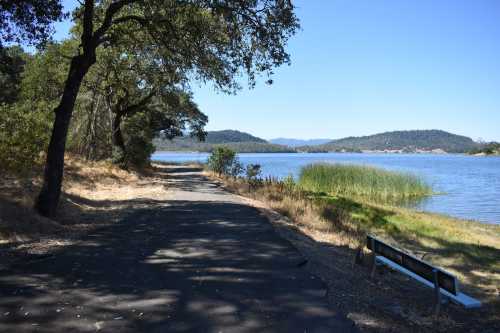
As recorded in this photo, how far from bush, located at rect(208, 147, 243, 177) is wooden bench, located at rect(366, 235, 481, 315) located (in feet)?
82.0

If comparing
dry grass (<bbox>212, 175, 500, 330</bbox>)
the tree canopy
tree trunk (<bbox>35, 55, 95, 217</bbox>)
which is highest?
the tree canopy

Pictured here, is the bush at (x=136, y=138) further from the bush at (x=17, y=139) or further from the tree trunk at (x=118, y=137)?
the bush at (x=17, y=139)

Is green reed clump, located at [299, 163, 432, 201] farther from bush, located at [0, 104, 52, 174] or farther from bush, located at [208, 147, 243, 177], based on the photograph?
bush, located at [0, 104, 52, 174]

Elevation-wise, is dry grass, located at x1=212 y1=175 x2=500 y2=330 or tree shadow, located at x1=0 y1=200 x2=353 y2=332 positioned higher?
tree shadow, located at x1=0 y1=200 x2=353 y2=332

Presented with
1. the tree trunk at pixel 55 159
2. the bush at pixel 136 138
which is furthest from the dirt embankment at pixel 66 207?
the bush at pixel 136 138

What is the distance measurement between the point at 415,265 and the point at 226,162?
90.3 ft

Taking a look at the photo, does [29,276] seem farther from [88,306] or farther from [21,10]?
[21,10]

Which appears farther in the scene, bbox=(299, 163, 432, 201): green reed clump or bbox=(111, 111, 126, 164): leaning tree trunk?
bbox=(299, 163, 432, 201): green reed clump

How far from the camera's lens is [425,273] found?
596 cm

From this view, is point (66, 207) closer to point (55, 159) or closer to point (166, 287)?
point (55, 159)

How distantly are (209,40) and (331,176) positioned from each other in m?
19.7

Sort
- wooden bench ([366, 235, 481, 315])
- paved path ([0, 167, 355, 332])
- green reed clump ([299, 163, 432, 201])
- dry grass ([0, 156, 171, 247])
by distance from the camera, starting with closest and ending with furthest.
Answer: paved path ([0, 167, 355, 332]) → wooden bench ([366, 235, 481, 315]) → dry grass ([0, 156, 171, 247]) → green reed clump ([299, 163, 432, 201])

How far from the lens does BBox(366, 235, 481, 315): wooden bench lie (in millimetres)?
5279

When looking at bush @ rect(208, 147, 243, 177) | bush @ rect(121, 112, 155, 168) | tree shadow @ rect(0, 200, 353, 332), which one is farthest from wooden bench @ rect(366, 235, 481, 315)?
bush @ rect(208, 147, 243, 177)
